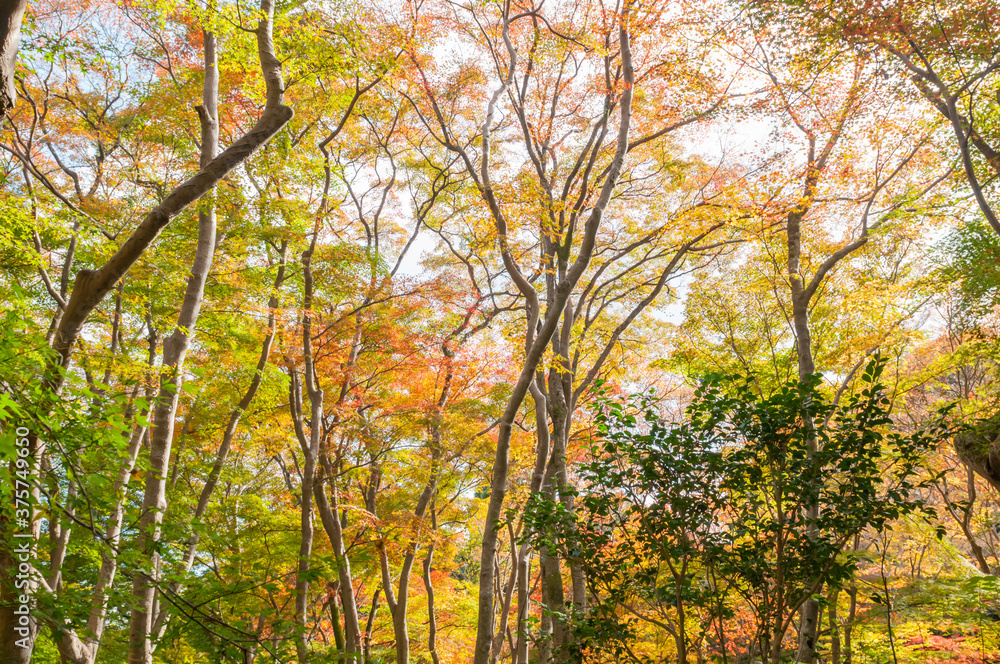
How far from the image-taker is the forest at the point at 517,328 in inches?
160

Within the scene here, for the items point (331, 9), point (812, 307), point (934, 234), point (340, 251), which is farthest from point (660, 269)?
point (331, 9)

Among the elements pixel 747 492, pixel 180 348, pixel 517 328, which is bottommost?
pixel 747 492

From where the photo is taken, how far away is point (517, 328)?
10.2 meters

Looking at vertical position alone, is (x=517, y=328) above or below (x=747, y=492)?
above

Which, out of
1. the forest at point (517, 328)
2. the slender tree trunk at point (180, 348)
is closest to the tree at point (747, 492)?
the forest at point (517, 328)

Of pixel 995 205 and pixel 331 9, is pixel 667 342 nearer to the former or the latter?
pixel 995 205

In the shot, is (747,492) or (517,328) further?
(517,328)

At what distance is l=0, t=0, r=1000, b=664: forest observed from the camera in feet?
13.3

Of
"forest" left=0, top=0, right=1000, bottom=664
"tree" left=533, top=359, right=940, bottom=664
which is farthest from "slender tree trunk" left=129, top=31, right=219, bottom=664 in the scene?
"tree" left=533, top=359, right=940, bottom=664

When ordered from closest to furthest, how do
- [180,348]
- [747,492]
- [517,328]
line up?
[747,492] < [180,348] < [517,328]

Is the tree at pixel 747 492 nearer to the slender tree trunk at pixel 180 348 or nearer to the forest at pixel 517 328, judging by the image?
the forest at pixel 517 328

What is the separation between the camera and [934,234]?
29.7ft

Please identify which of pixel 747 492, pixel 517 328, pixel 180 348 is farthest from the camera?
pixel 517 328

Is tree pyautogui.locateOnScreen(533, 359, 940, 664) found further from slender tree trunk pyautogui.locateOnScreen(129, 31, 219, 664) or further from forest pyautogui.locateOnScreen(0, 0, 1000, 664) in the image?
slender tree trunk pyautogui.locateOnScreen(129, 31, 219, 664)
